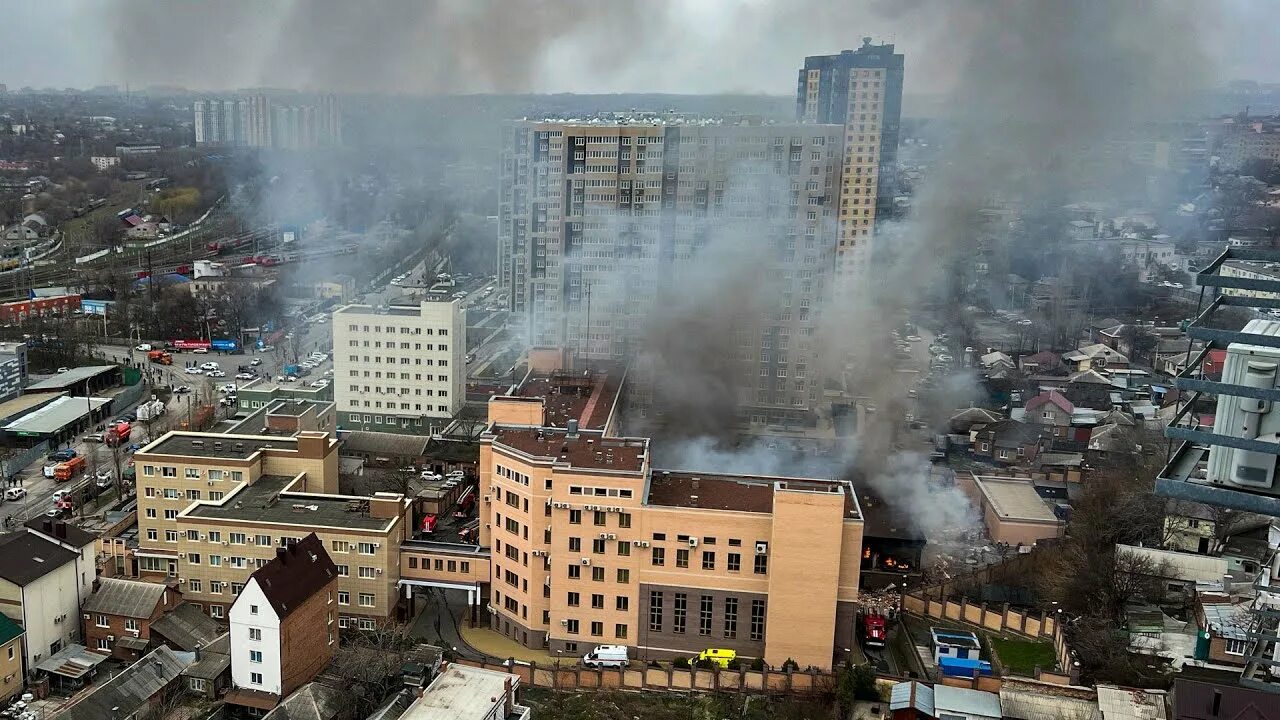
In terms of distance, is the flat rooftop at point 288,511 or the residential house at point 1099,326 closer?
the flat rooftop at point 288,511

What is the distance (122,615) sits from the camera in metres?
9.21

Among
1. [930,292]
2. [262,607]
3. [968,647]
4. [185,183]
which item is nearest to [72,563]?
[262,607]

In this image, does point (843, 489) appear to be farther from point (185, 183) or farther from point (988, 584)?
point (185, 183)

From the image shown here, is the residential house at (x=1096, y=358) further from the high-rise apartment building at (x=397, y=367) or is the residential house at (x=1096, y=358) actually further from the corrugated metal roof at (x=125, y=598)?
the corrugated metal roof at (x=125, y=598)

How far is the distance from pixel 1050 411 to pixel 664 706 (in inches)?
396

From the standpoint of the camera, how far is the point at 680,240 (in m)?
16.8

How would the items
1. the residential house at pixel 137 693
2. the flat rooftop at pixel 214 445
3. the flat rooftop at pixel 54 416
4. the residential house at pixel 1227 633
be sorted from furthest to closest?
the flat rooftop at pixel 54 416 → the flat rooftop at pixel 214 445 → the residential house at pixel 1227 633 → the residential house at pixel 137 693

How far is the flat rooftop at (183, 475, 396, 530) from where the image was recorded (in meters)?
9.86

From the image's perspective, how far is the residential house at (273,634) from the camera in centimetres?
827

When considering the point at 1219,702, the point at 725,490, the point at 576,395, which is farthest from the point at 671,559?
the point at 1219,702

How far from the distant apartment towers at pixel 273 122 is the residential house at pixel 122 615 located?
61.9ft

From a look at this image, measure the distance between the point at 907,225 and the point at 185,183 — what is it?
25.8 metres

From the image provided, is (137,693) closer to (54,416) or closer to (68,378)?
(54,416)

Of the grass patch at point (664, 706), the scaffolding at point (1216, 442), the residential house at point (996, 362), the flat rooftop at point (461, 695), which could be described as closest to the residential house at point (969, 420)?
the residential house at point (996, 362)
